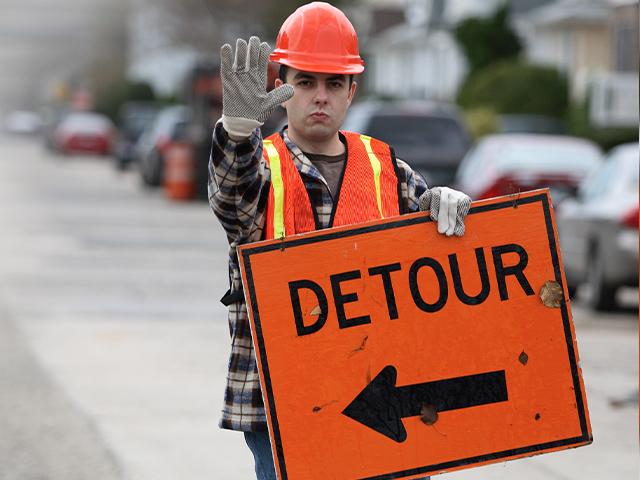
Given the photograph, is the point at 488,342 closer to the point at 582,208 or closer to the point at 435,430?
the point at 435,430

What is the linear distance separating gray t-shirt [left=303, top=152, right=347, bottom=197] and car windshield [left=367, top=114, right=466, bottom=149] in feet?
46.2

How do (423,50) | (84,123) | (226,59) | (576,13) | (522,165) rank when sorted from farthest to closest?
(423,50)
(84,123)
(576,13)
(522,165)
(226,59)

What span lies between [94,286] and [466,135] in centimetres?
674

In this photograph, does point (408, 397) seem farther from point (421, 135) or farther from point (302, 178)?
point (421, 135)

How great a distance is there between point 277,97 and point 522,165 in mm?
13709

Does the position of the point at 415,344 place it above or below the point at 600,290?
above

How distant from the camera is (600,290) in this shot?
44.3 ft

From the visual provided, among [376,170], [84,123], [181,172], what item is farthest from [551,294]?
[84,123]

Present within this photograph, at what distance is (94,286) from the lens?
14.7 m

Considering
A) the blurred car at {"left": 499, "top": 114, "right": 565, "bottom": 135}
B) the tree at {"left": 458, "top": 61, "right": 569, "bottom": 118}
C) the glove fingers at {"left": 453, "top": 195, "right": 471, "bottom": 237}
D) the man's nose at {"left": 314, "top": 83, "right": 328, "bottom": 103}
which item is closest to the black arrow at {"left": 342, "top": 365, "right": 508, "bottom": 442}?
the glove fingers at {"left": 453, "top": 195, "right": 471, "bottom": 237}

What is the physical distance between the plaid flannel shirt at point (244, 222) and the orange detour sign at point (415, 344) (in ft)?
0.45

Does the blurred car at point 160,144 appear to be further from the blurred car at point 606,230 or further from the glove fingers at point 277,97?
the glove fingers at point 277,97

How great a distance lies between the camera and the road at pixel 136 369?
287 inches

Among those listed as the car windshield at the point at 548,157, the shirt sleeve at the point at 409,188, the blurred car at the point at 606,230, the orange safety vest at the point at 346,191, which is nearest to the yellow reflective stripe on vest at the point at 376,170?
the orange safety vest at the point at 346,191
